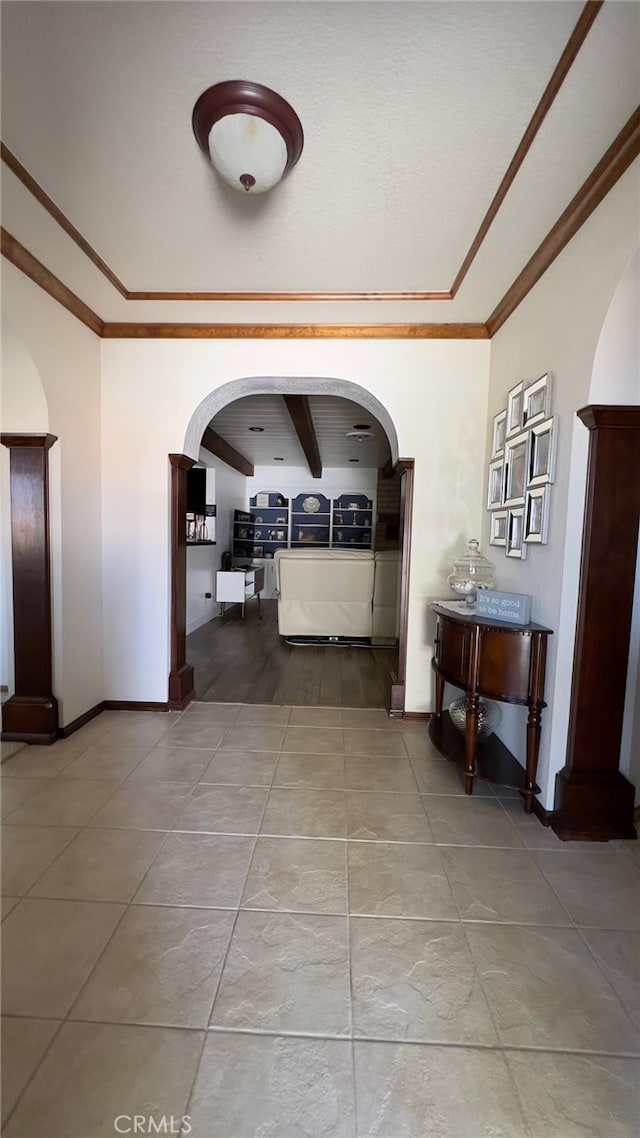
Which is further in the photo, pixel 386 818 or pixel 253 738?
pixel 253 738

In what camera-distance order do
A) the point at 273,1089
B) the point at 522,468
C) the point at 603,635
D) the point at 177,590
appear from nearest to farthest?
1. the point at 273,1089
2. the point at 603,635
3. the point at 522,468
4. the point at 177,590

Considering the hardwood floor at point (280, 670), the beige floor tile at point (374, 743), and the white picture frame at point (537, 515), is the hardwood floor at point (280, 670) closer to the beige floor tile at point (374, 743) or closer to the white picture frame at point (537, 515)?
the beige floor tile at point (374, 743)

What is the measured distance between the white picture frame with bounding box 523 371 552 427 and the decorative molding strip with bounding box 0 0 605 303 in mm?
658

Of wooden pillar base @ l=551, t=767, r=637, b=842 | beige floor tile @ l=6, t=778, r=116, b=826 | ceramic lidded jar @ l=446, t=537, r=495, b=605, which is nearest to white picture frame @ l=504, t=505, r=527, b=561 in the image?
ceramic lidded jar @ l=446, t=537, r=495, b=605

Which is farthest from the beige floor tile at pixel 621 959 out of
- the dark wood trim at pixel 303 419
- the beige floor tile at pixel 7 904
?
the dark wood trim at pixel 303 419

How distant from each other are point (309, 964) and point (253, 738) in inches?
55.8

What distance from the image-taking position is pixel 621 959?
1.23 metres

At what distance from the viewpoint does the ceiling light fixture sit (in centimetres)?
130

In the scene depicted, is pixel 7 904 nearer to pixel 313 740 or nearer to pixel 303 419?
pixel 313 740

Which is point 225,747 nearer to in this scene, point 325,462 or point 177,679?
point 177,679

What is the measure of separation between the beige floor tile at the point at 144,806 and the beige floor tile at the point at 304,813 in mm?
391

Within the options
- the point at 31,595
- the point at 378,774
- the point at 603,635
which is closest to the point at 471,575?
the point at 603,635

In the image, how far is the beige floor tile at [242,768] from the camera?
6.88 feet

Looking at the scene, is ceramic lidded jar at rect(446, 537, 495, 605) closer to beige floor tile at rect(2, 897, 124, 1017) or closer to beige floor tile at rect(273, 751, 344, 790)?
beige floor tile at rect(273, 751, 344, 790)
